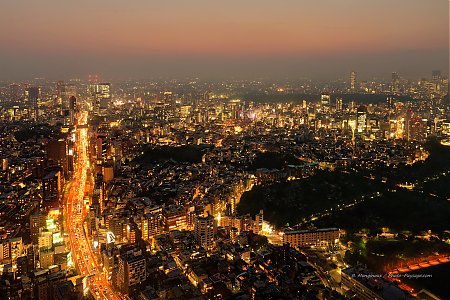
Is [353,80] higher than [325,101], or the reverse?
[353,80]

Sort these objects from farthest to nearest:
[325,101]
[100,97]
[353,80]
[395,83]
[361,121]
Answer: [353,80], [395,83], [100,97], [325,101], [361,121]

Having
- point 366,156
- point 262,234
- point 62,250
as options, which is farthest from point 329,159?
point 62,250

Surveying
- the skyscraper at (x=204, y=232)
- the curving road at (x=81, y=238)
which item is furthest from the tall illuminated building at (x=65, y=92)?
the skyscraper at (x=204, y=232)

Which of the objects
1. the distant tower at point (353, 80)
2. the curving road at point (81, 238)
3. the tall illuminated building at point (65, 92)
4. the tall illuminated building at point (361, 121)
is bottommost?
the curving road at point (81, 238)

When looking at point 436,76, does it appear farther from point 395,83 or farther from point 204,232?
point 204,232

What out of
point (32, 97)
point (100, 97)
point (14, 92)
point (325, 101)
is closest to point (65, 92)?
point (32, 97)

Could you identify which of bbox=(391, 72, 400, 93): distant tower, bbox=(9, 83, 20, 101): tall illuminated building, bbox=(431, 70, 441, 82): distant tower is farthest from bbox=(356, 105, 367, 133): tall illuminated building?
bbox=(9, 83, 20, 101): tall illuminated building

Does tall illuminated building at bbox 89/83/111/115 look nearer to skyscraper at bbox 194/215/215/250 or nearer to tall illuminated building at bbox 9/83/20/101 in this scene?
tall illuminated building at bbox 9/83/20/101

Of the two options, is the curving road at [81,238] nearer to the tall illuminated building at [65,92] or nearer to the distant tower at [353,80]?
the tall illuminated building at [65,92]

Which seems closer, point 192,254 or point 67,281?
point 67,281

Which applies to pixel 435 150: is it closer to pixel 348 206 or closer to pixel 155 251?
pixel 348 206

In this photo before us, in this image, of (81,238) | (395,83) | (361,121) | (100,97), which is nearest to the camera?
(81,238)
